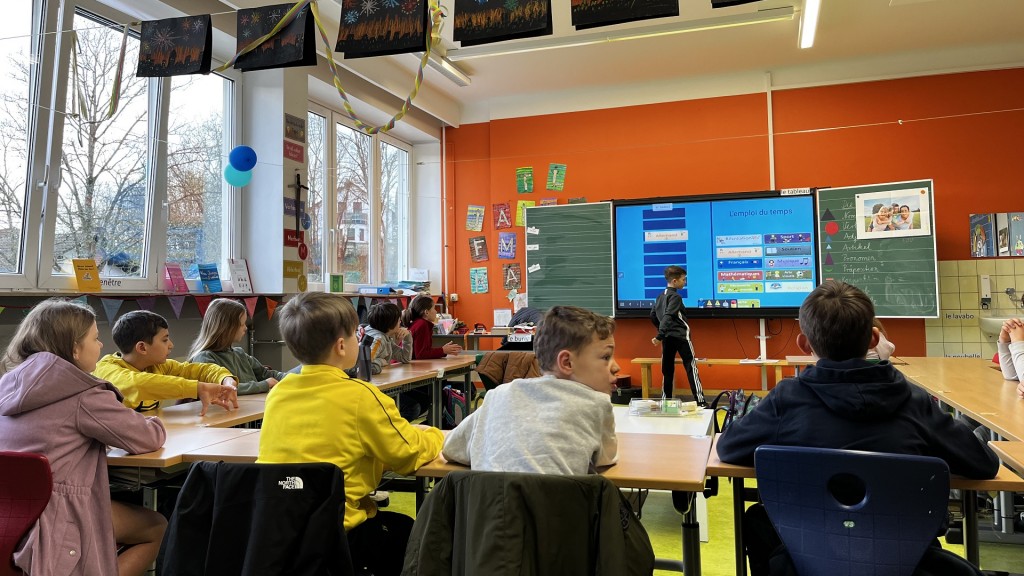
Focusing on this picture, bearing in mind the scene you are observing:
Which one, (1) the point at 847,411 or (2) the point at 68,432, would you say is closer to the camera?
(1) the point at 847,411

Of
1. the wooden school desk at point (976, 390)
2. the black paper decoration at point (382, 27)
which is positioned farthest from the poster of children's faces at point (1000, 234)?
the black paper decoration at point (382, 27)

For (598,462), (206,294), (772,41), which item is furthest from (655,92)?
(598,462)

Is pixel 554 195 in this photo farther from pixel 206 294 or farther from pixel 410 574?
pixel 410 574

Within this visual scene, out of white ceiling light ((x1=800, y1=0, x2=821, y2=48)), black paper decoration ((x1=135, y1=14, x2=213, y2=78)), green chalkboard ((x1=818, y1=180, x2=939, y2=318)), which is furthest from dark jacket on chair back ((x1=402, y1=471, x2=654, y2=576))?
green chalkboard ((x1=818, y1=180, x2=939, y2=318))

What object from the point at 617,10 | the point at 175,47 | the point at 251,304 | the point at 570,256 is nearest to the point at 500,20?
the point at 617,10

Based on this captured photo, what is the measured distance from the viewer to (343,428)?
1.68m

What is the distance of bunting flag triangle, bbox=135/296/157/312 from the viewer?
406 centimetres

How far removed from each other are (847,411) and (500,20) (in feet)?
7.05

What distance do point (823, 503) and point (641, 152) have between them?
20.4ft

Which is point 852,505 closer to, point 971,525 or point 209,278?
point 971,525

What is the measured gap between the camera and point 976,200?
20.6 feet

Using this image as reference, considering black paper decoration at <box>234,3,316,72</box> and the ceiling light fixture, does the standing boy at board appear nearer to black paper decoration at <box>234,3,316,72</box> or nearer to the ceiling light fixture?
the ceiling light fixture

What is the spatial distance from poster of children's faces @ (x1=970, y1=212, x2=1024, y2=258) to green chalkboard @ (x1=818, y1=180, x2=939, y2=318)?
55cm

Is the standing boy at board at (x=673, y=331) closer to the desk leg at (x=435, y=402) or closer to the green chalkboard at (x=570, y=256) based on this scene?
the green chalkboard at (x=570, y=256)
